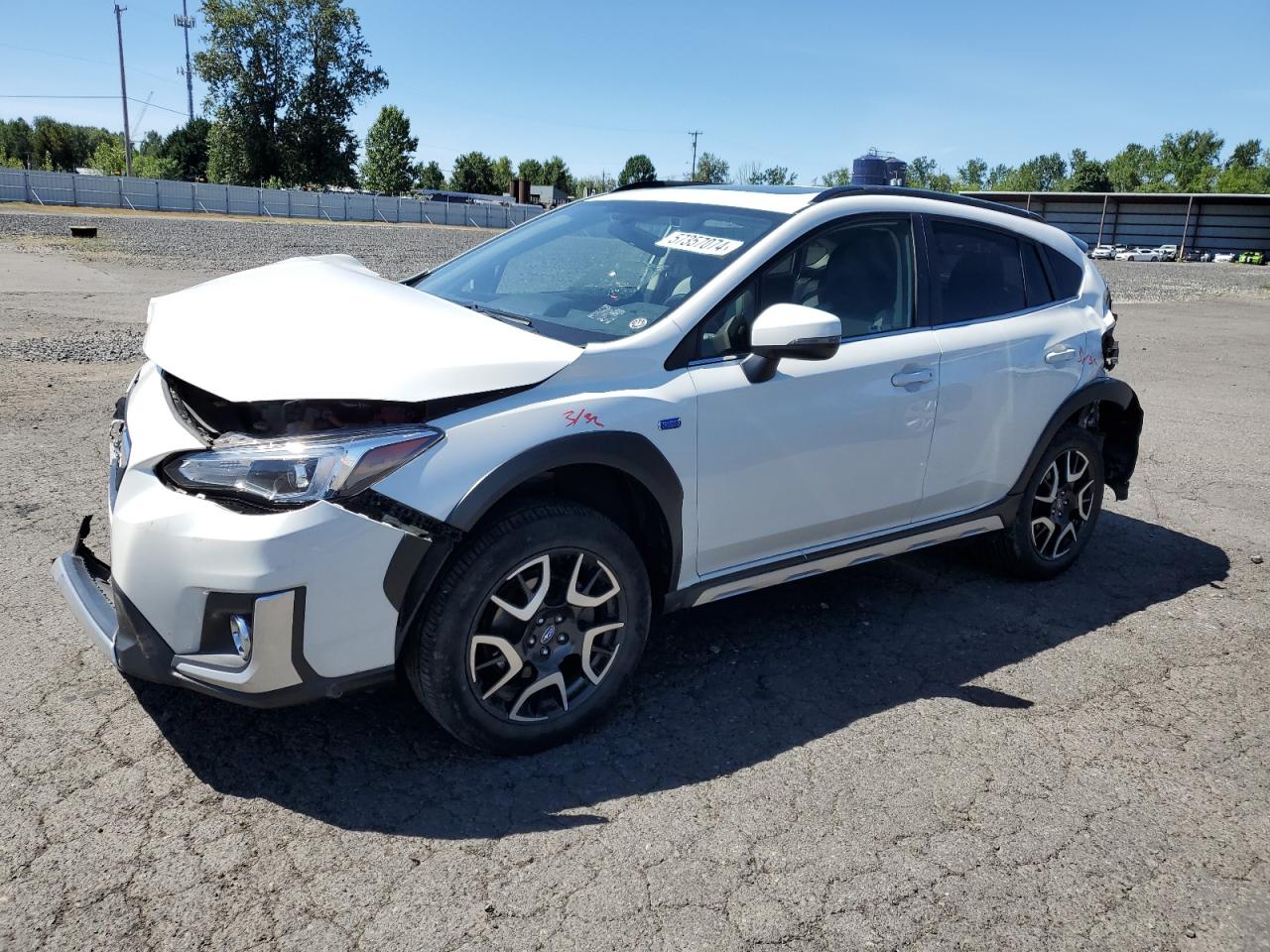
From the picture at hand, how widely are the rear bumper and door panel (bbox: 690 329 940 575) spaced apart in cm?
133

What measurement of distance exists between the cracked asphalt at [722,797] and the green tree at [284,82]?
7929cm

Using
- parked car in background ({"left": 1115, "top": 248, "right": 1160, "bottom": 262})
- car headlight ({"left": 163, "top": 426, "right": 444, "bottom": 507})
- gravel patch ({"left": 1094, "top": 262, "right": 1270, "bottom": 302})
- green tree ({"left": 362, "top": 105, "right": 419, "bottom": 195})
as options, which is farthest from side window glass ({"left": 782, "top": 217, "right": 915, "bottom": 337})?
green tree ({"left": 362, "top": 105, "right": 419, "bottom": 195})

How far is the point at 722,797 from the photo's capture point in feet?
10.1

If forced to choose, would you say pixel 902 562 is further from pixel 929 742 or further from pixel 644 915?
pixel 644 915

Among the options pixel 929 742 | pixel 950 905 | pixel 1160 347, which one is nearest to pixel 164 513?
pixel 950 905

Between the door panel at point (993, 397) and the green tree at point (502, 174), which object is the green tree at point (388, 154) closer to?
the green tree at point (502, 174)

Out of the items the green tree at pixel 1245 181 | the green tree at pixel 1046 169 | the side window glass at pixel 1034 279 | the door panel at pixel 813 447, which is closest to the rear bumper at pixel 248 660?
the door panel at pixel 813 447

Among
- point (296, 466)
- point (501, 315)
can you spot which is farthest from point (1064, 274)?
point (296, 466)

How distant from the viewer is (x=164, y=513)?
266 cm

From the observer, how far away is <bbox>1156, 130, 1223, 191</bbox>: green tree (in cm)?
13200

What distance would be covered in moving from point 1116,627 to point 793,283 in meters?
2.36

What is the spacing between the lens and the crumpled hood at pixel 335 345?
2.77m

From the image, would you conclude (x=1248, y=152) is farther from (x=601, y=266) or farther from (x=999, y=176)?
(x=601, y=266)

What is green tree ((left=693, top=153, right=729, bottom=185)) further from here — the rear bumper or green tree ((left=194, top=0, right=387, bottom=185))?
green tree ((left=194, top=0, right=387, bottom=185))
